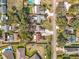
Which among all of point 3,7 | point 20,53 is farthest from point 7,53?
point 3,7

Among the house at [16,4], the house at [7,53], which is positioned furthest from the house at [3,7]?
the house at [7,53]

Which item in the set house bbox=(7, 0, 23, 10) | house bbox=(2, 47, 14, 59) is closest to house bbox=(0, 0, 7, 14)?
house bbox=(7, 0, 23, 10)

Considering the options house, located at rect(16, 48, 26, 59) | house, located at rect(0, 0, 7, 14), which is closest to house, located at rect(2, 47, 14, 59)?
house, located at rect(16, 48, 26, 59)

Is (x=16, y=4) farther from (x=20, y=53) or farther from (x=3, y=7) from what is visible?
(x=20, y=53)

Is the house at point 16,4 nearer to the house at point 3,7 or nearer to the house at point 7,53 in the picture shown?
the house at point 3,7

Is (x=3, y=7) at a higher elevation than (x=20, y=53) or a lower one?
higher

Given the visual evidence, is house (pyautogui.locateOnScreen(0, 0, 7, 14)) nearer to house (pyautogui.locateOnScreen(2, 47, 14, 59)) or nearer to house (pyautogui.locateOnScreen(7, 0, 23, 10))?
house (pyautogui.locateOnScreen(7, 0, 23, 10))

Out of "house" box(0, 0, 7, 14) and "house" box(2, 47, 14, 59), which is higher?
"house" box(0, 0, 7, 14)

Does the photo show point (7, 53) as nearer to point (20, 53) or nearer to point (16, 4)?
point (20, 53)

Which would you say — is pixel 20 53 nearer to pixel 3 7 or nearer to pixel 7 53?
pixel 7 53

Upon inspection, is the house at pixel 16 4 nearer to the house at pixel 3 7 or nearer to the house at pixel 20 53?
the house at pixel 3 7

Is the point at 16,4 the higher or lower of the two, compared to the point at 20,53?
higher

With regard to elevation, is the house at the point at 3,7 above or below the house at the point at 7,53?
above

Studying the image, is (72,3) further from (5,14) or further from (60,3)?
(5,14)
